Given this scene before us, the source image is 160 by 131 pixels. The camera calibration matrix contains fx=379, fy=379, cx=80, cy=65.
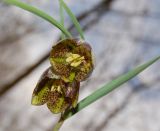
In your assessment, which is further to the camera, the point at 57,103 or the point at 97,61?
the point at 97,61

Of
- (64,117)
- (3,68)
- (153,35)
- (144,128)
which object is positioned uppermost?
(64,117)

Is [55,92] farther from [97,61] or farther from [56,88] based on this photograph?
[97,61]

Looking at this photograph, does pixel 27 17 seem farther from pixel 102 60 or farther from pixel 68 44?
pixel 68 44

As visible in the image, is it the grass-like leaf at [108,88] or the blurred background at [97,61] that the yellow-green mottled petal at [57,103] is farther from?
the blurred background at [97,61]

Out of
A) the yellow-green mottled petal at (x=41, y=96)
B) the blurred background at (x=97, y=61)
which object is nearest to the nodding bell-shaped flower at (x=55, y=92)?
the yellow-green mottled petal at (x=41, y=96)

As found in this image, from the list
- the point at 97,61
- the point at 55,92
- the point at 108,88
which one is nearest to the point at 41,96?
the point at 55,92

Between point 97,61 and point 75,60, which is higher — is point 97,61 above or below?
below

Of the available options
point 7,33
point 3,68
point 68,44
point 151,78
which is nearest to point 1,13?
point 7,33
